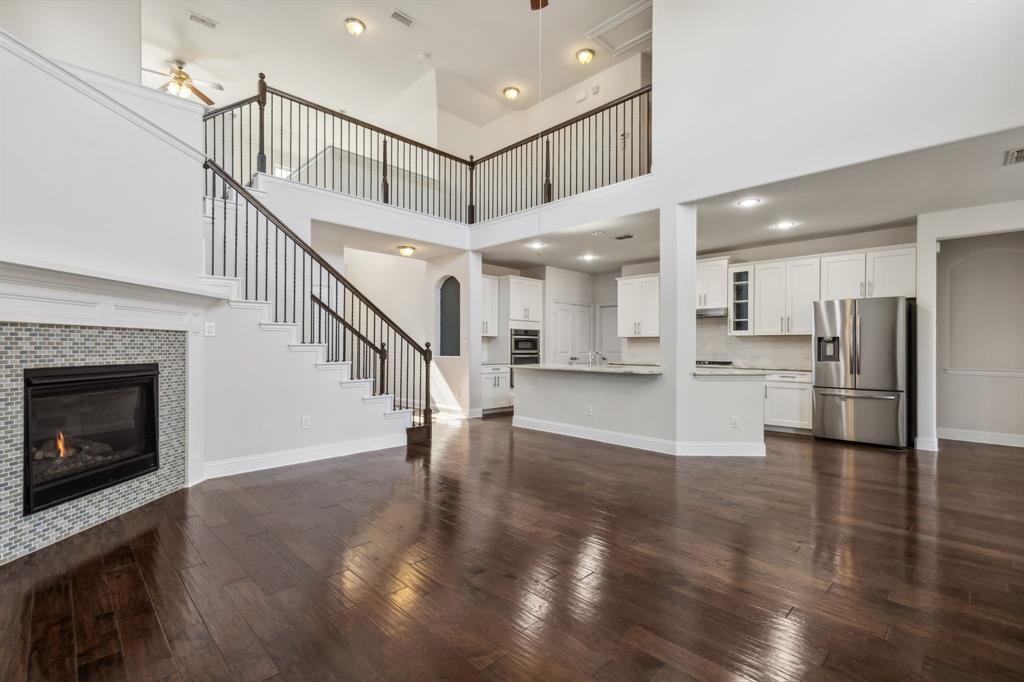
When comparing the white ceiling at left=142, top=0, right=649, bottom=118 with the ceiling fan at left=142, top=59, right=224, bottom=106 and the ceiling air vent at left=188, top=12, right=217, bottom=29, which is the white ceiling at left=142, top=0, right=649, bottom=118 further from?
the ceiling fan at left=142, top=59, right=224, bottom=106

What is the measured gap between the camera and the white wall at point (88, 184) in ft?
7.82

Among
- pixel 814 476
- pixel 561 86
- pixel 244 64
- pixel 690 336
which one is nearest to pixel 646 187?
pixel 690 336

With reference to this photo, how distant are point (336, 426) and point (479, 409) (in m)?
3.10

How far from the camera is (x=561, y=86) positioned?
26.9 ft

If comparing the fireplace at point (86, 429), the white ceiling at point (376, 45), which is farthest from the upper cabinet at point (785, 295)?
the fireplace at point (86, 429)

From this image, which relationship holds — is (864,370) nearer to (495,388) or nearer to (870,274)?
(870,274)

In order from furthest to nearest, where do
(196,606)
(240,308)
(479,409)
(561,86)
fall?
(561,86) < (479,409) < (240,308) < (196,606)

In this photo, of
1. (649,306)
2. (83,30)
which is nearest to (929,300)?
(649,306)

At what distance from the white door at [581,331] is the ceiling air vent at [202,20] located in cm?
738

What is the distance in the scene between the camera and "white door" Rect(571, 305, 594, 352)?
364 inches

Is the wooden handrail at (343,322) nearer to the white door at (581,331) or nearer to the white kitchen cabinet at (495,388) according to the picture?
the white kitchen cabinet at (495,388)

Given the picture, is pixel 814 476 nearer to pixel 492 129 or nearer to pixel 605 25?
pixel 605 25

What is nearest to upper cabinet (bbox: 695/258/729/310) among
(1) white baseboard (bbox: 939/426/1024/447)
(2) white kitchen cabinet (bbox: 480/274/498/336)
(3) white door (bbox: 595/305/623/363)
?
(3) white door (bbox: 595/305/623/363)

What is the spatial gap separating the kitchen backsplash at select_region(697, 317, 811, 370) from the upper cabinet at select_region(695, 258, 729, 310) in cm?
41
